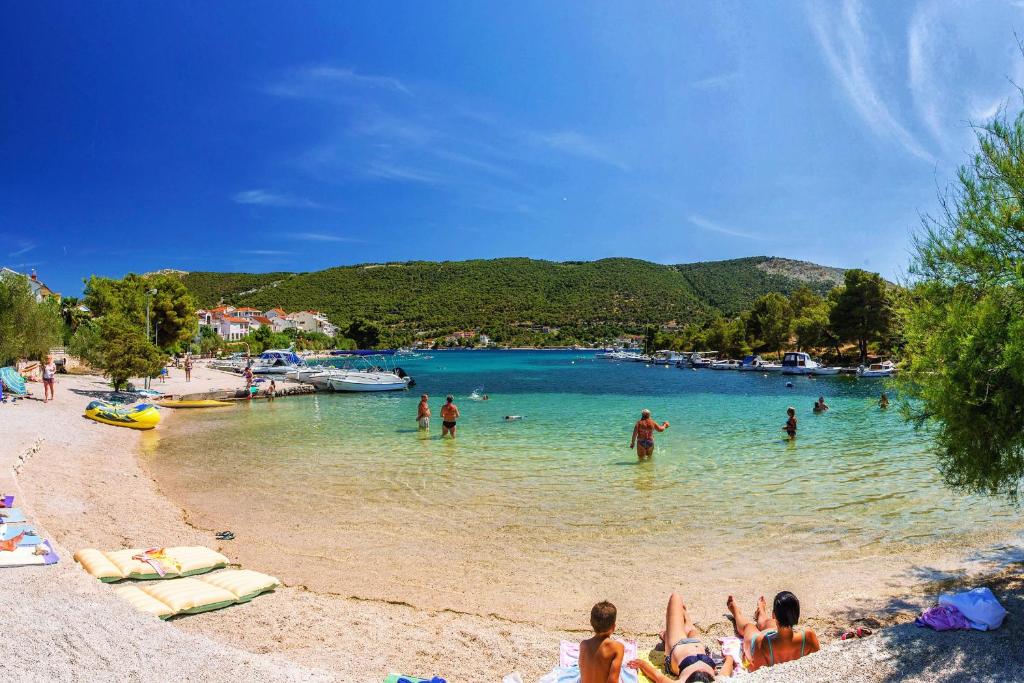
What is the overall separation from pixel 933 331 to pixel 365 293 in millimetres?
187822

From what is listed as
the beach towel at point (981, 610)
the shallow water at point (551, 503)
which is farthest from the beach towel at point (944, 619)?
the shallow water at point (551, 503)

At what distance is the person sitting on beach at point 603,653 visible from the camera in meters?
4.23

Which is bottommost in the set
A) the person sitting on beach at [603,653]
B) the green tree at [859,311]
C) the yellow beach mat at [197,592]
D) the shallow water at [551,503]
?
the shallow water at [551,503]

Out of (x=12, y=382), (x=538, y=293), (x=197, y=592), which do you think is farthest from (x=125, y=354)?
(x=538, y=293)

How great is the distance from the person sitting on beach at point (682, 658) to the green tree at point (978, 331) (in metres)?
3.35

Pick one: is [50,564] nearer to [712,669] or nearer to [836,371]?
[712,669]

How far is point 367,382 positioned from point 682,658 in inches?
1564

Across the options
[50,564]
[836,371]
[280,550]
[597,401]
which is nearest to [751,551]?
[280,550]

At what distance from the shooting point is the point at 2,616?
4.60m

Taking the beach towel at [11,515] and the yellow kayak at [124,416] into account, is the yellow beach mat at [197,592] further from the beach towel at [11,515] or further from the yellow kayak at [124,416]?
the yellow kayak at [124,416]

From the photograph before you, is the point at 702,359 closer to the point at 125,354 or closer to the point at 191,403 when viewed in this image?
the point at 191,403

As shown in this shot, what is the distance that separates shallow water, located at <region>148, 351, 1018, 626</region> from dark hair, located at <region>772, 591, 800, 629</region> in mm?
2450

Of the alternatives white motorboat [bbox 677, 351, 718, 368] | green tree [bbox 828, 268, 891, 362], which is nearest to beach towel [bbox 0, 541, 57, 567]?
green tree [bbox 828, 268, 891, 362]

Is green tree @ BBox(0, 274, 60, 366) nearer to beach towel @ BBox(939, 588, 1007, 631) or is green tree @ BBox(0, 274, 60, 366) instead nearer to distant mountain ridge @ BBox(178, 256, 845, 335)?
beach towel @ BBox(939, 588, 1007, 631)
